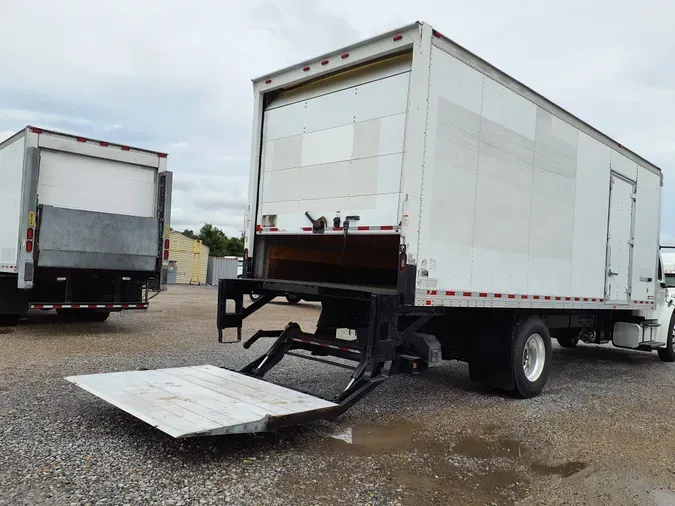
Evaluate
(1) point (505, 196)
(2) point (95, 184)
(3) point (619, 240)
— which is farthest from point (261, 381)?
(2) point (95, 184)

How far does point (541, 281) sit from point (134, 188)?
770 cm

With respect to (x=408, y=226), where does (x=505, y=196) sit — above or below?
above

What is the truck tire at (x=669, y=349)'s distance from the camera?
36.1 ft

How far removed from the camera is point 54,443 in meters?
4.53

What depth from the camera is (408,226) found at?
5414mm

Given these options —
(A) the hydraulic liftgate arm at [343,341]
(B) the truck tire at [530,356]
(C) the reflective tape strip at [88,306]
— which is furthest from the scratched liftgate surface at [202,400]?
(C) the reflective tape strip at [88,306]

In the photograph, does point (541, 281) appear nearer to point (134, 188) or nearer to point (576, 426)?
point (576, 426)

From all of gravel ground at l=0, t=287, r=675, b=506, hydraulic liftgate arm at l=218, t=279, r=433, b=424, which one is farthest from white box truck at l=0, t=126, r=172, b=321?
hydraulic liftgate arm at l=218, t=279, r=433, b=424

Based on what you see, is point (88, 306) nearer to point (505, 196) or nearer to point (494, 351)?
point (494, 351)

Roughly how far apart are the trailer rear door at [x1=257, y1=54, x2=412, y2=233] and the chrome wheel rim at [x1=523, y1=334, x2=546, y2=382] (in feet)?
9.70

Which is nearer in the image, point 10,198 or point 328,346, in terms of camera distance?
point 328,346

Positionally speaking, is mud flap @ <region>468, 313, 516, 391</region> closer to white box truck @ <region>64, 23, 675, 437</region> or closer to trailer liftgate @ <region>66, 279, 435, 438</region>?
white box truck @ <region>64, 23, 675, 437</region>

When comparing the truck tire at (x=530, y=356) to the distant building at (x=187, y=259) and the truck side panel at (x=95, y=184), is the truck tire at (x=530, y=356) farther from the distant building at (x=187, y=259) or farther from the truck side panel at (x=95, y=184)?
the distant building at (x=187, y=259)

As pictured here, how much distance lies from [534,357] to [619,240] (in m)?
2.77
